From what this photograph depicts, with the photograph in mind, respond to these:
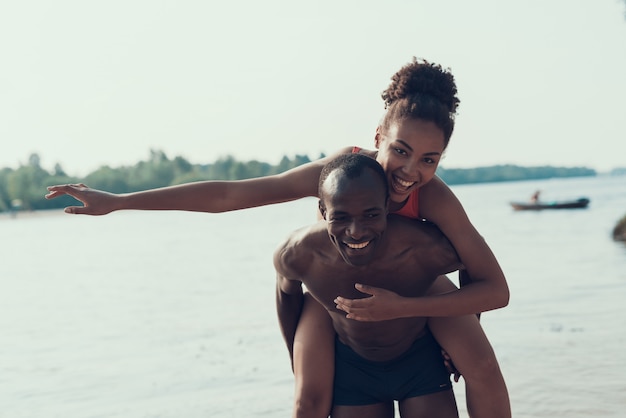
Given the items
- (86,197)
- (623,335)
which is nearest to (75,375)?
(623,335)

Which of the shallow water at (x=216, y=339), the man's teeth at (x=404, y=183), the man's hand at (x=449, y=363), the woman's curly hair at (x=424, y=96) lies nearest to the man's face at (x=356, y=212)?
the man's teeth at (x=404, y=183)

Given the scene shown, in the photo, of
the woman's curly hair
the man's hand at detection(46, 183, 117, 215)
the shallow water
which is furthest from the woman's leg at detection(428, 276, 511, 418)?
the shallow water

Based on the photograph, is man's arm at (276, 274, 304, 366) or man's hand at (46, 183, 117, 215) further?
man's arm at (276, 274, 304, 366)

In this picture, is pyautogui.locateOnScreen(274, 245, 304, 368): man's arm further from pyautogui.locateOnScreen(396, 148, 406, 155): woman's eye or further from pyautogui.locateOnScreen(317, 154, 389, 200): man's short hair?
pyautogui.locateOnScreen(396, 148, 406, 155): woman's eye

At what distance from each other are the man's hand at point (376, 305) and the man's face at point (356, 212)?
0.20 meters

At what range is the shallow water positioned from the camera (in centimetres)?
805

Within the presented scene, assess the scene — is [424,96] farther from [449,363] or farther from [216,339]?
[216,339]

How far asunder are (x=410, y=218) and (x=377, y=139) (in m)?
0.39

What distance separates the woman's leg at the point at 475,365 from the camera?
399 cm

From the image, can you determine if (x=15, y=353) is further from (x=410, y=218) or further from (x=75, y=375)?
(x=410, y=218)

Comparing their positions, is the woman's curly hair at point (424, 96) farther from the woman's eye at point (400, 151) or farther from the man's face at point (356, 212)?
the man's face at point (356, 212)

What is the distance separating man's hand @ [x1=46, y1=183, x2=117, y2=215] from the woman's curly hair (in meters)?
1.24

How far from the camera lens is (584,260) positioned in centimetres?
2022

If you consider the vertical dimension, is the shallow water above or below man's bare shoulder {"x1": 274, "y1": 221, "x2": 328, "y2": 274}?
below
